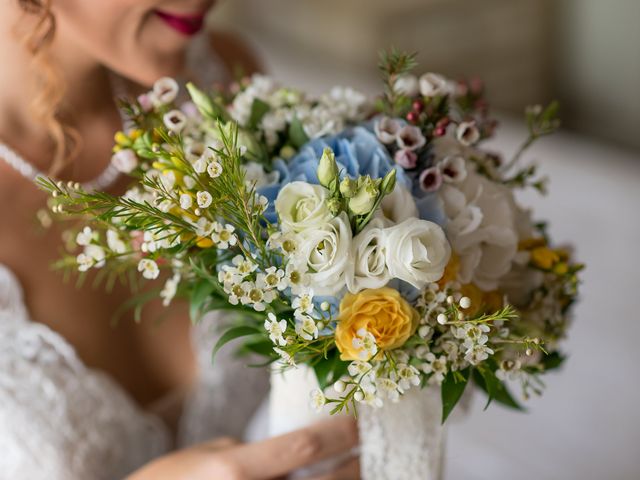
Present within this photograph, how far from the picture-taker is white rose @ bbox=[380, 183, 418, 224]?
2.49 feet

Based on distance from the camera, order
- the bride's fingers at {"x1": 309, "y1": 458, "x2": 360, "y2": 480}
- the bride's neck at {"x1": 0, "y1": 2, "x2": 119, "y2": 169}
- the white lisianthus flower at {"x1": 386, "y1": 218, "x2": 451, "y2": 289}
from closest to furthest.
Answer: the white lisianthus flower at {"x1": 386, "y1": 218, "x2": 451, "y2": 289} < the bride's fingers at {"x1": 309, "y1": 458, "x2": 360, "y2": 480} < the bride's neck at {"x1": 0, "y1": 2, "x2": 119, "y2": 169}

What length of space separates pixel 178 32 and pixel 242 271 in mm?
520

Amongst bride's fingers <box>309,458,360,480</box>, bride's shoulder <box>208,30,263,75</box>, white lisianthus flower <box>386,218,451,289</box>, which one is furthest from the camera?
bride's shoulder <box>208,30,263,75</box>

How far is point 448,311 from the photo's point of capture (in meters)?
0.76

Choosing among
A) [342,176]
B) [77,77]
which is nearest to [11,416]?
[77,77]

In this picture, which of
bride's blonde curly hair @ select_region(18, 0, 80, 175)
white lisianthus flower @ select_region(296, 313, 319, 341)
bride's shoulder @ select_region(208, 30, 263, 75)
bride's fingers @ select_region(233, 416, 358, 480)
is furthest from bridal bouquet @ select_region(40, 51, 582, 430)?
bride's shoulder @ select_region(208, 30, 263, 75)

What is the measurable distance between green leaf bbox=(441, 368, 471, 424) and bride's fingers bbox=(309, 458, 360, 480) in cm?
27

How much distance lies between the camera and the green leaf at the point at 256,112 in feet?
3.04

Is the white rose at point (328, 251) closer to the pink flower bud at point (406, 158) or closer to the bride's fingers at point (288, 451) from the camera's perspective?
the pink flower bud at point (406, 158)

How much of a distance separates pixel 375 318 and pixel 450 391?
0.47 feet

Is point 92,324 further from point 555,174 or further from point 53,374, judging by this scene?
point 555,174

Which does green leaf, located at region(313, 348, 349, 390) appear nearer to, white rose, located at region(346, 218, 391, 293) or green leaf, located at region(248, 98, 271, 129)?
white rose, located at region(346, 218, 391, 293)

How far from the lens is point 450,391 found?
81 cm

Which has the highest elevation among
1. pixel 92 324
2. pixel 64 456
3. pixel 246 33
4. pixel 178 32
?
pixel 246 33
